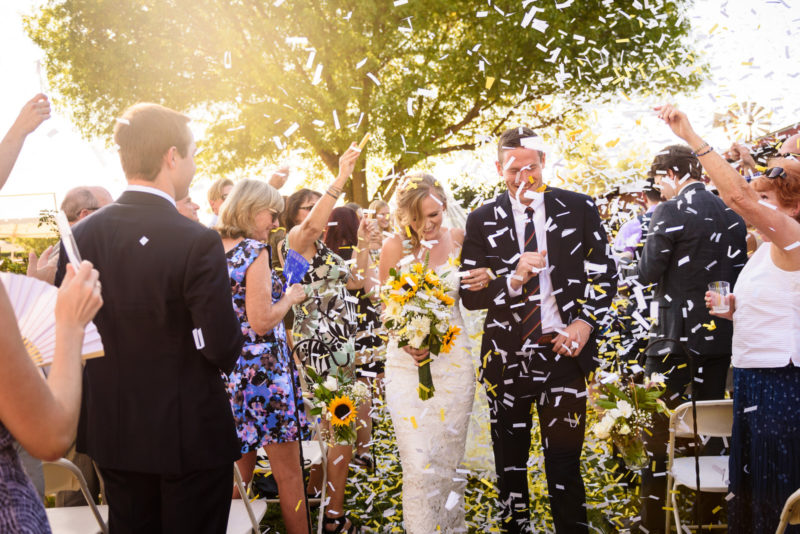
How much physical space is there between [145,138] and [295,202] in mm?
2964

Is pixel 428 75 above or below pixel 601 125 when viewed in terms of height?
above

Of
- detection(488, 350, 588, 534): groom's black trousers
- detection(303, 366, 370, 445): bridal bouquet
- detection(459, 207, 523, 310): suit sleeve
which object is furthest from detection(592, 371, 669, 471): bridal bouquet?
detection(303, 366, 370, 445): bridal bouquet

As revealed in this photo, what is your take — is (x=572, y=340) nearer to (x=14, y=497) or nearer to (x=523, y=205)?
(x=523, y=205)

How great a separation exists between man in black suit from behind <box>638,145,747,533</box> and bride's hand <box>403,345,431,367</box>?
1759mm

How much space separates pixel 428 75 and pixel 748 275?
451 inches

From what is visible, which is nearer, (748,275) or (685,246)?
(748,275)

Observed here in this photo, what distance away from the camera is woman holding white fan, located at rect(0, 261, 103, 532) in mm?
1580

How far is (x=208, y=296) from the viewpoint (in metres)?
2.57

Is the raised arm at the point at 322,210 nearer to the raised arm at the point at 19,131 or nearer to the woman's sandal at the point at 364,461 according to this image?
the raised arm at the point at 19,131

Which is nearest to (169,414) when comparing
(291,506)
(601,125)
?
(291,506)

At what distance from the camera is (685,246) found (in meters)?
4.84

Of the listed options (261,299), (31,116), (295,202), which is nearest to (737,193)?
(261,299)

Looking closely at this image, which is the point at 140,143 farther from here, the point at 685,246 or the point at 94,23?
the point at 94,23

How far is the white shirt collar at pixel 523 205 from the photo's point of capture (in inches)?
161
